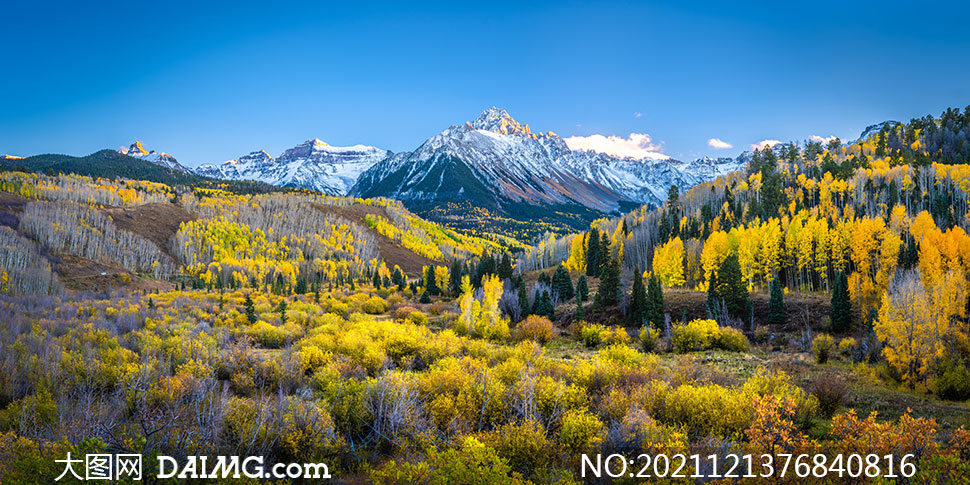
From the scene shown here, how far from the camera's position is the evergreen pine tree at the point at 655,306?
42.7 metres

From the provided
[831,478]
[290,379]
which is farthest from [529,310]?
[831,478]

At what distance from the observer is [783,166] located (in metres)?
119

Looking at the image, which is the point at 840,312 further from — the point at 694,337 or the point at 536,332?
the point at 536,332

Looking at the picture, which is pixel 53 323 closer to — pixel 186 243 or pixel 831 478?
pixel 831 478

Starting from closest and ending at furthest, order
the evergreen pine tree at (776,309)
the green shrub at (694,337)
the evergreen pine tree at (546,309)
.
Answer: the green shrub at (694,337), the evergreen pine tree at (776,309), the evergreen pine tree at (546,309)

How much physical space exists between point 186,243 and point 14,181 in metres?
63.4

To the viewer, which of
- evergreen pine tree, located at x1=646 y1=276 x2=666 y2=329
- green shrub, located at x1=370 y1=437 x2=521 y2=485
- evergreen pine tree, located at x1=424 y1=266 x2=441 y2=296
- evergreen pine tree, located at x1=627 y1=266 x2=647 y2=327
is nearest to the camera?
green shrub, located at x1=370 y1=437 x2=521 y2=485

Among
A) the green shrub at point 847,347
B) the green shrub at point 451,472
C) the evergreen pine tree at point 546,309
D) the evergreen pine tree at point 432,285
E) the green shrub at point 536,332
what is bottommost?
the evergreen pine tree at point 432,285

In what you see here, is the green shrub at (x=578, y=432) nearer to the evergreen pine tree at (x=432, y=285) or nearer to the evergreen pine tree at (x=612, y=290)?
the evergreen pine tree at (x=612, y=290)

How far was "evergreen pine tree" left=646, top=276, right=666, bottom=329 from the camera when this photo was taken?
42688 mm

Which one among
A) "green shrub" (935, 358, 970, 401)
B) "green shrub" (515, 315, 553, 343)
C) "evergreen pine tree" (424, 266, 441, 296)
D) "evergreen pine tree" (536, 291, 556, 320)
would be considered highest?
"green shrub" (935, 358, 970, 401)

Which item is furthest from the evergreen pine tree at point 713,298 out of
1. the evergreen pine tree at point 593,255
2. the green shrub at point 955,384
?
the evergreen pine tree at point 593,255

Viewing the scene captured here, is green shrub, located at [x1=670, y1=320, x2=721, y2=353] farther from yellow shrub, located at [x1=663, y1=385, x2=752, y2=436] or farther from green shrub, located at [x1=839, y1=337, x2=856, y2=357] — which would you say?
yellow shrub, located at [x1=663, y1=385, x2=752, y2=436]

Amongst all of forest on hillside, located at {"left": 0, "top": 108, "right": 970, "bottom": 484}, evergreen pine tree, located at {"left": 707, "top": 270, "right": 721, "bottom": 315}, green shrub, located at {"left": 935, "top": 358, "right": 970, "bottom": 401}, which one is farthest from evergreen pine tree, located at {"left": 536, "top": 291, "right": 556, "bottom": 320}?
green shrub, located at {"left": 935, "top": 358, "right": 970, "bottom": 401}
